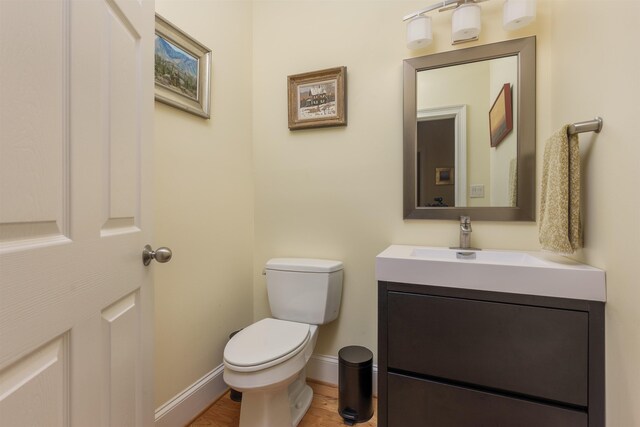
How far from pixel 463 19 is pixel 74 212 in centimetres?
162

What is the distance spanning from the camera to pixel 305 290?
158 centimetres

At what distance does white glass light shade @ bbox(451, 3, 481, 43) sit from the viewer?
1.36 m

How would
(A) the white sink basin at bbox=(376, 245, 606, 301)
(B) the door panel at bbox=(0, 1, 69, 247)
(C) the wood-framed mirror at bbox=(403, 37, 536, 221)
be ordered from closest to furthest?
1. (B) the door panel at bbox=(0, 1, 69, 247)
2. (A) the white sink basin at bbox=(376, 245, 606, 301)
3. (C) the wood-framed mirror at bbox=(403, 37, 536, 221)

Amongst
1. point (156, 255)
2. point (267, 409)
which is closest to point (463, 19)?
point (156, 255)

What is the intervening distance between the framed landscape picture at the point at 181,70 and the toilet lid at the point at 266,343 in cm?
107

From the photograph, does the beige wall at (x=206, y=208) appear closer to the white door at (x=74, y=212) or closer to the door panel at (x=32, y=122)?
the white door at (x=74, y=212)

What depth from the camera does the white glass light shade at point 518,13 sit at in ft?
4.17

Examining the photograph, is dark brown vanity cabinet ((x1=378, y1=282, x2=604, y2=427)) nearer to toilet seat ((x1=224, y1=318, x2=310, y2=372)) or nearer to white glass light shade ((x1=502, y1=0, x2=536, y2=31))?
toilet seat ((x1=224, y1=318, x2=310, y2=372))

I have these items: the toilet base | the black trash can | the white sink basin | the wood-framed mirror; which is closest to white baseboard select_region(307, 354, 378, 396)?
the black trash can

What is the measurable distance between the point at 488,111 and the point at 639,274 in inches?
37.0

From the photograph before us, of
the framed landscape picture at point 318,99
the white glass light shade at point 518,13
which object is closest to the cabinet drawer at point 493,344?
the framed landscape picture at point 318,99

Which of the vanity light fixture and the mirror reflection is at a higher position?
the vanity light fixture

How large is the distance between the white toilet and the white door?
39 centimetres

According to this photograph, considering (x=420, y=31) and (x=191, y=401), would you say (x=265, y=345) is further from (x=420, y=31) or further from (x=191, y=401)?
(x=420, y=31)
